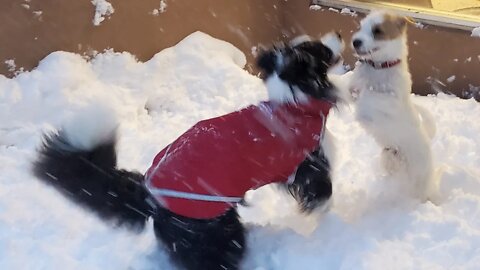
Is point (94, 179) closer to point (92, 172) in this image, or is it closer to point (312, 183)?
point (92, 172)

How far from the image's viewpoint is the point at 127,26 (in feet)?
12.0

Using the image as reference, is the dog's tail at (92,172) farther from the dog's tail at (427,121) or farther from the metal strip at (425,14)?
the metal strip at (425,14)

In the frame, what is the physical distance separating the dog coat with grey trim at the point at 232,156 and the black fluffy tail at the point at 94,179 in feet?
0.29

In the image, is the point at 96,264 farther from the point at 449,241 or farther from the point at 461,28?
the point at 461,28

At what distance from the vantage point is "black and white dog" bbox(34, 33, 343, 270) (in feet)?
6.57

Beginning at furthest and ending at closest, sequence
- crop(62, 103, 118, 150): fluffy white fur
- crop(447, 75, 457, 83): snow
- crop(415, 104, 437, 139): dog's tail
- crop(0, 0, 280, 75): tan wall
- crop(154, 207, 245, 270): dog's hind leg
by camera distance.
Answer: crop(447, 75, 457, 83): snow → crop(0, 0, 280, 75): tan wall → crop(415, 104, 437, 139): dog's tail → crop(154, 207, 245, 270): dog's hind leg → crop(62, 103, 118, 150): fluffy white fur

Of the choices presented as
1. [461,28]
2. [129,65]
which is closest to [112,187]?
[129,65]

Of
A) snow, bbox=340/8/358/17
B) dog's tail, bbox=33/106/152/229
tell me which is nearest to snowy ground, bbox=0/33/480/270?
dog's tail, bbox=33/106/152/229

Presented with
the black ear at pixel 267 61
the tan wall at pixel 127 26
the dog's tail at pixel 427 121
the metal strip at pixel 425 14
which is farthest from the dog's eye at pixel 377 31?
the tan wall at pixel 127 26

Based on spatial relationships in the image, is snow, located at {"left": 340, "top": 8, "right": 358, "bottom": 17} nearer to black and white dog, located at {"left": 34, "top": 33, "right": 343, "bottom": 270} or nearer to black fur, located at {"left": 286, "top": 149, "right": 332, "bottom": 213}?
black and white dog, located at {"left": 34, "top": 33, "right": 343, "bottom": 270}

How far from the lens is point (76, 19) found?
3.46 metres

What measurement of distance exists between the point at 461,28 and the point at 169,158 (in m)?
2.23

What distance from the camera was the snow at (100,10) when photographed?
351cm

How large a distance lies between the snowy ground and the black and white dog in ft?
0.61
